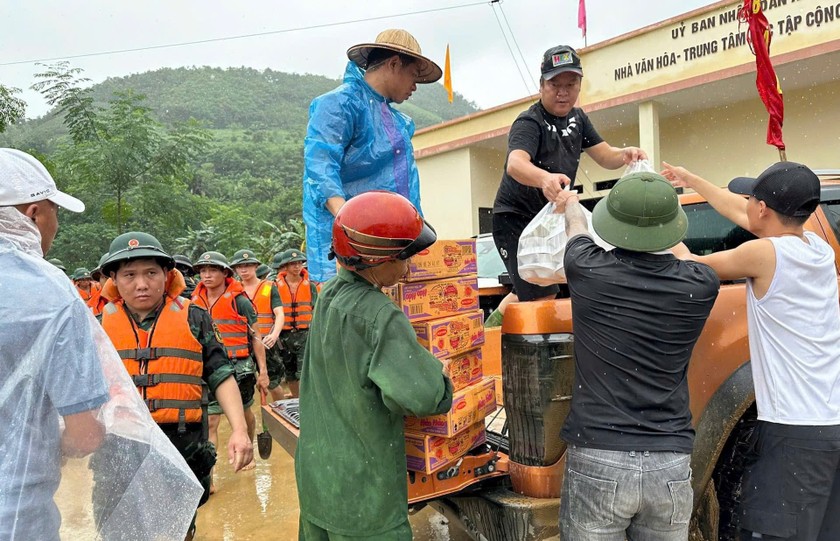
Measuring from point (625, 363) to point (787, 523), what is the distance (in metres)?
1.04

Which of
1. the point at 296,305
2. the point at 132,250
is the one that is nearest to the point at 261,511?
the point at 132,250

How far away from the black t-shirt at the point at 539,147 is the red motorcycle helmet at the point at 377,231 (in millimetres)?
1259

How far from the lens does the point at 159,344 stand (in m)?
2.90

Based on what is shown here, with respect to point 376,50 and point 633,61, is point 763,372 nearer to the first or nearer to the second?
point 376,50

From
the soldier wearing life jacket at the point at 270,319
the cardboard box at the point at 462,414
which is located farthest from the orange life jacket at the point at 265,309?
the cardboard box at the point at 462,414

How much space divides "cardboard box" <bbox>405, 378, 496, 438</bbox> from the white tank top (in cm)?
117

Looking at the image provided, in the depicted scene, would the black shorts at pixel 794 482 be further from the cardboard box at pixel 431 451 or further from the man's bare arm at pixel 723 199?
the cardboard box at pixel 431 451

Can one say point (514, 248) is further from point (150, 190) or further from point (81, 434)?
point (150, 190)

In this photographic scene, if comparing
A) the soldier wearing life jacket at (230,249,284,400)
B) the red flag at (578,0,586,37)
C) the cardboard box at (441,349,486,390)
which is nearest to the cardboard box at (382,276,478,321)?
the cardboard box at (441,349,486,390)

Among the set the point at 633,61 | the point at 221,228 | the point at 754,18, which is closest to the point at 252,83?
Answer: the point at 221,228

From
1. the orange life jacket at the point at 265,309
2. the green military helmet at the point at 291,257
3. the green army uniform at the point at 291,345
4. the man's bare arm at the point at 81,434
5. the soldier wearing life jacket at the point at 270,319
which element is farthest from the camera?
the green military helmet at the point at 291,257

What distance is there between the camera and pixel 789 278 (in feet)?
8.28

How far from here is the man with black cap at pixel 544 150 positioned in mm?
3164

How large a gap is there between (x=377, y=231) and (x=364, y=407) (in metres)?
0.61
